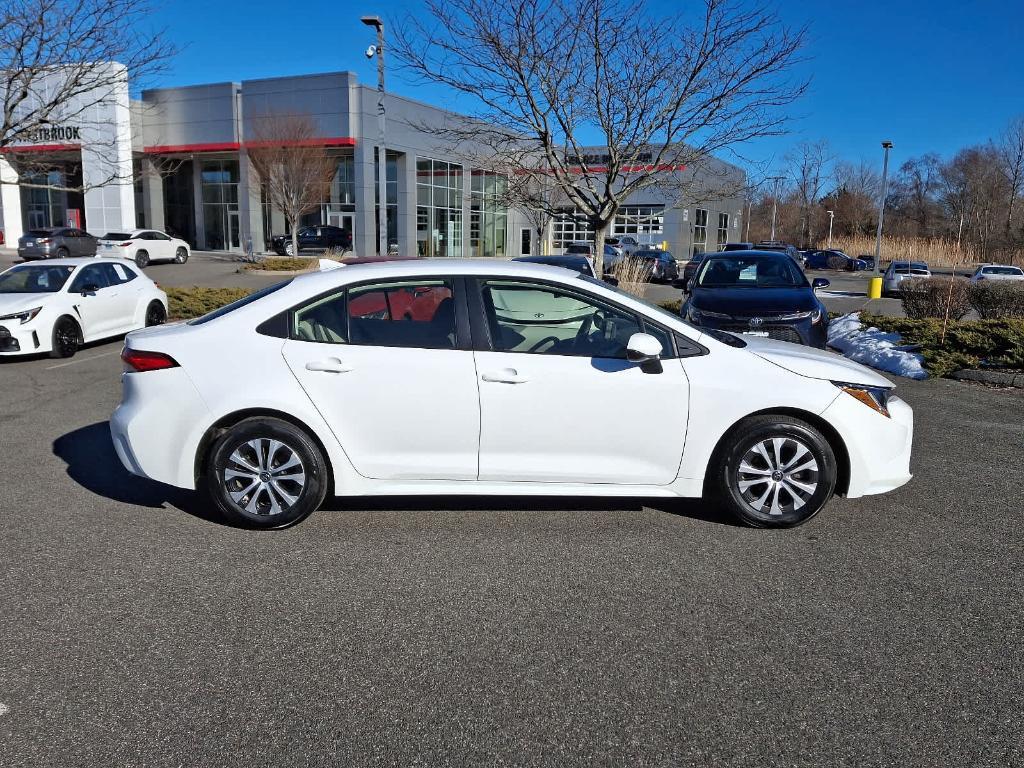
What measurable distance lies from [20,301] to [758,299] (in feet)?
32.8

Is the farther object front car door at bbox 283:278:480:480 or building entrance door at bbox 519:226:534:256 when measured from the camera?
building entrance door at bbox 519:226:534:256

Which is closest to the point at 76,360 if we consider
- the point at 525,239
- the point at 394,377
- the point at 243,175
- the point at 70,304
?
the point at 70,304

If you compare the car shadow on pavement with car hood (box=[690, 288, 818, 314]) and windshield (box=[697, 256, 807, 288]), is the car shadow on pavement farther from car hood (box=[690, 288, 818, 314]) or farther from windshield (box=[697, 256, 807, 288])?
windshield (box=[697, 256, 807, 288])

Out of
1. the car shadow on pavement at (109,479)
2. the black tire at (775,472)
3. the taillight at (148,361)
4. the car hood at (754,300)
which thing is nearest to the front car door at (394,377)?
the taillight at (148,361)

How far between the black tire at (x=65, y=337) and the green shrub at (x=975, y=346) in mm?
11918

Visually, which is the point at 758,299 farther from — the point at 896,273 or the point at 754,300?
the point at 896,273

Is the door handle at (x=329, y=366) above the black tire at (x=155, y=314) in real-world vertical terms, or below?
above

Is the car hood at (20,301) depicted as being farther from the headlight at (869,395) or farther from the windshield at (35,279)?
the headlight at (869,395)

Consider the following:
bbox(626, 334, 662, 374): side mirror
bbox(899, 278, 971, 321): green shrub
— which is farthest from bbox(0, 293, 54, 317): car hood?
bbox(899, 278, 971, 321): green shrub

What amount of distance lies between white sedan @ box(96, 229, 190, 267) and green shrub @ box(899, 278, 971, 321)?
28315mm

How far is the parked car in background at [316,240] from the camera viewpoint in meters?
38.5

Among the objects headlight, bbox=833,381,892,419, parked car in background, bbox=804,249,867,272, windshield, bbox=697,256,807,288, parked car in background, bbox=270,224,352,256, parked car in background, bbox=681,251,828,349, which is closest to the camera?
headlight, bbox=833,381,892,419

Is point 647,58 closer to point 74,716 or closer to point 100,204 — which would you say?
point 74,716

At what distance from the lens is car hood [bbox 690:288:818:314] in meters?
10.0
